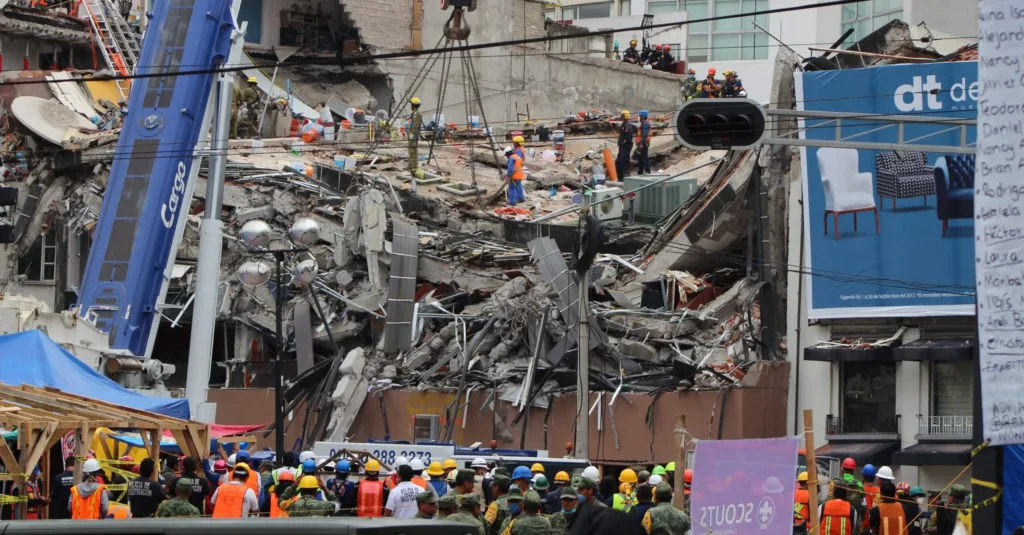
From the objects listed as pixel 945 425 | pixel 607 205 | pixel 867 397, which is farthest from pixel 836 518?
pixel 607 205

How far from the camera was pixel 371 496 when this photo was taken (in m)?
16.6

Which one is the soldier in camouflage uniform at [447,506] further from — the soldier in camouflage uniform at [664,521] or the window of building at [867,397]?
the window of building at [867,397]

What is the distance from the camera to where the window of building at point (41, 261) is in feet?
145

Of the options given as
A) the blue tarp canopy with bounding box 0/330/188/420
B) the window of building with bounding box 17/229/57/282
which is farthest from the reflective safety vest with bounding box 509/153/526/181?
the blue tarp canopy with bounding box 0/330/188/420

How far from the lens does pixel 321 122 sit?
4838cm

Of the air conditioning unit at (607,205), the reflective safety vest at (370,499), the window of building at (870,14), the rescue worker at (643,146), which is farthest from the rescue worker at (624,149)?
the reflective safety vest at (370,499)

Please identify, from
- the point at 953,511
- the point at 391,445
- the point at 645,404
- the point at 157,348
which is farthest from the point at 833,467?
the point at 157,348

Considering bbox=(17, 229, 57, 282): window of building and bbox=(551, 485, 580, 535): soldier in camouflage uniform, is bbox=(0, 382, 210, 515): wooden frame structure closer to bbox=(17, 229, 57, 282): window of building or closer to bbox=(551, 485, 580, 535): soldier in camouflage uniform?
bbox=(551, 485, 580, 535): soldier in camouflage uniform

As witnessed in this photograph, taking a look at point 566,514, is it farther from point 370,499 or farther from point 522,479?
point 370,499

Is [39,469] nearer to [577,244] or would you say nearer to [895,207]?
[577,244]

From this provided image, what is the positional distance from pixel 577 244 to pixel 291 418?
8.84m

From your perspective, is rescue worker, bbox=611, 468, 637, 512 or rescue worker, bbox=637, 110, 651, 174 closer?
rescue worker, bbox=611, 468, 637, 512

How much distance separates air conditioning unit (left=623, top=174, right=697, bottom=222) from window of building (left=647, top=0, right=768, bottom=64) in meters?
20.5

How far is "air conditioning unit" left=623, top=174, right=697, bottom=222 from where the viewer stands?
40.9m
